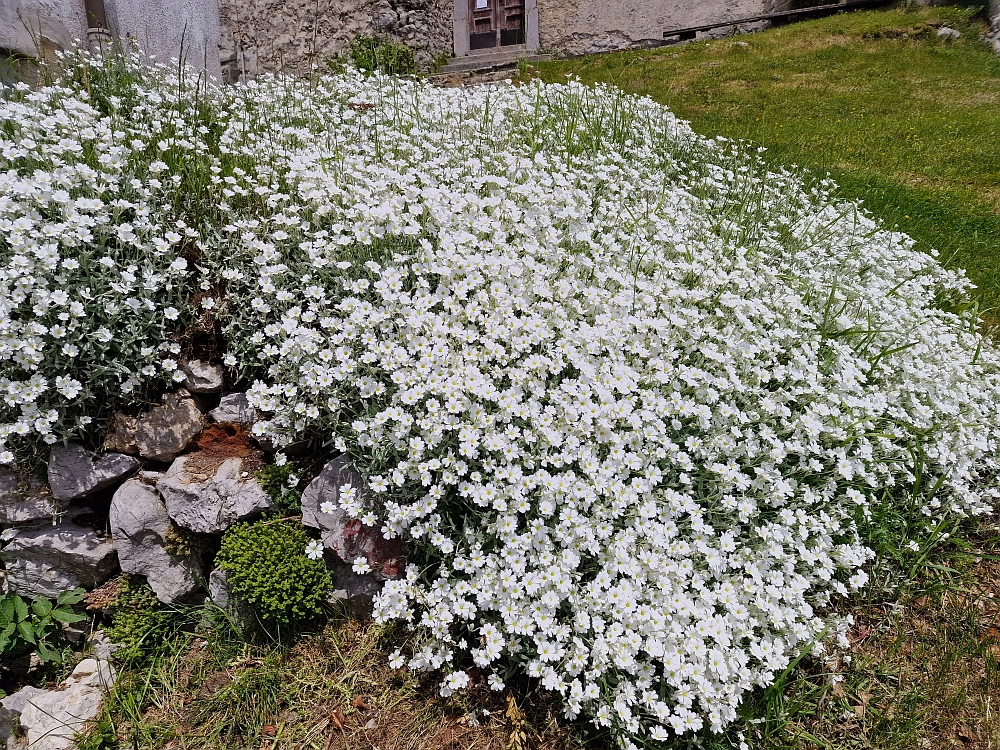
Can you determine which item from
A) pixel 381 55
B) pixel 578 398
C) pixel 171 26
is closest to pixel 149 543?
pixel 578 398

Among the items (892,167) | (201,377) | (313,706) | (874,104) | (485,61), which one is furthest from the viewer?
(485,61)

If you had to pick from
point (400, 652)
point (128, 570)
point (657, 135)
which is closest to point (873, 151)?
point (657, 135)

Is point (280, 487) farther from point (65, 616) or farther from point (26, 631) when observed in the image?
point (26, 631)

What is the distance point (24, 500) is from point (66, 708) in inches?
41.2

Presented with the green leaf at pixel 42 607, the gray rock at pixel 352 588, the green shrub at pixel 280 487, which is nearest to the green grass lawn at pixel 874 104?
the gray rock at pixel 352 588

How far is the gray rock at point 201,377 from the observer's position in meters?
3.38

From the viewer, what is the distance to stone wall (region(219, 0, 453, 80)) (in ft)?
33.3

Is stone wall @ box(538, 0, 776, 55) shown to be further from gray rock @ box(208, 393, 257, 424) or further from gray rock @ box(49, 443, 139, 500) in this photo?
gray rock @ box(49, 443, 139, 500)

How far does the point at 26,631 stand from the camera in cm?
308

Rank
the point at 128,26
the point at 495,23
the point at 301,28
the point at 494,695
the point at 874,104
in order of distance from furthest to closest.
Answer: the point at 495,23 → the point at 301,28 → the point at 874,104 → the point at 128,26 → the point at 494,695

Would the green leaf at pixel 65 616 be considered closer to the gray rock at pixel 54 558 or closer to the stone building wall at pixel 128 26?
the gray rock at pixel 54 558

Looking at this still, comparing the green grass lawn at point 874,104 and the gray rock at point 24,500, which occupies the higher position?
the green grass lawn at point 874,104

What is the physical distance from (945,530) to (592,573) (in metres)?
2.10

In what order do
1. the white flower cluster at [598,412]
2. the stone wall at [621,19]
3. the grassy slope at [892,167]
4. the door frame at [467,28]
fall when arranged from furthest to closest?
the stone wall at [621,19]
the door frame at [467,28]
the grassy slope at [892,167]
the white flower cluster at [598,412]
